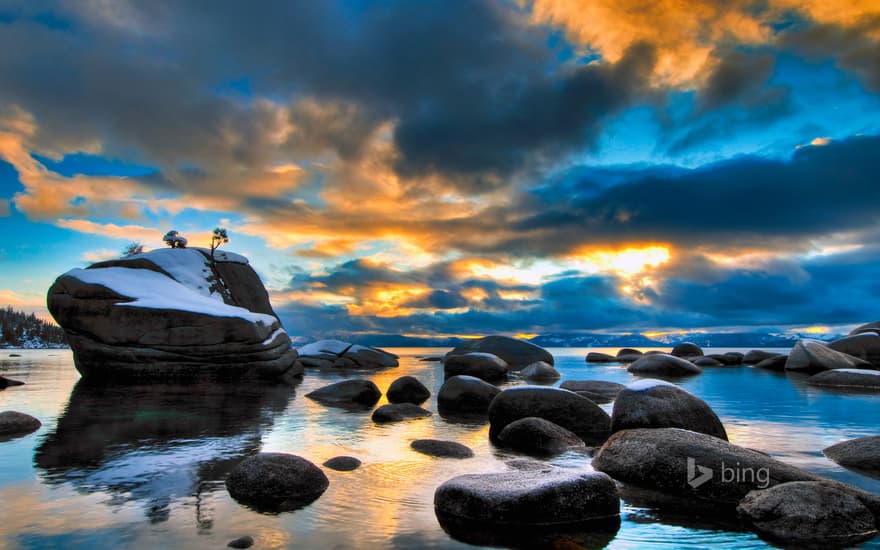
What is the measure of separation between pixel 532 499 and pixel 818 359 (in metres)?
37.6

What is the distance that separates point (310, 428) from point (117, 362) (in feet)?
53.4

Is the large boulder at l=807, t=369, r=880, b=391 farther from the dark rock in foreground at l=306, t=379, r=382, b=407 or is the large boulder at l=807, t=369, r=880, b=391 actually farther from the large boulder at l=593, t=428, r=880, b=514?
the dark rock in foreground at l=306, t=379, r=382, b=407

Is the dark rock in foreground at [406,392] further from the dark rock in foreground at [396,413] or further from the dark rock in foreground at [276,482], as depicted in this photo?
the dark rock in foreground at [276,482]

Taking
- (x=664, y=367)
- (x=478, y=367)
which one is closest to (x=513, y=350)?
(x=664, y=367)

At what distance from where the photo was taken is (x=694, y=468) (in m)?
7.61

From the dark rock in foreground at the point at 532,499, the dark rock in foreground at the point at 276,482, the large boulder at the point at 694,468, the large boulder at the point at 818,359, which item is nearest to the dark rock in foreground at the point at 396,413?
the dark rock in foreground at the point at 276,482

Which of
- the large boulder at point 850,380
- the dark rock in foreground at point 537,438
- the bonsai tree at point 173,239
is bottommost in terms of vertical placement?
the dark rock in foreground at point 537,438

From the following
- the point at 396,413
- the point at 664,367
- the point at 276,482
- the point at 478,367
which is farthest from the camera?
the point at 664,367

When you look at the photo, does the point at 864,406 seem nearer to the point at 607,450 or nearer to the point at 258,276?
the point at 607,450

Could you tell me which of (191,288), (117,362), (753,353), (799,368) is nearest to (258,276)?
(191,288)

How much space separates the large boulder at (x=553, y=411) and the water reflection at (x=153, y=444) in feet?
18.4

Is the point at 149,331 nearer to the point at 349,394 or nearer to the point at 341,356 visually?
the point at 349,394

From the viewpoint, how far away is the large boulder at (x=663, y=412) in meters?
10.8

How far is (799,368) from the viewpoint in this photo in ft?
120
